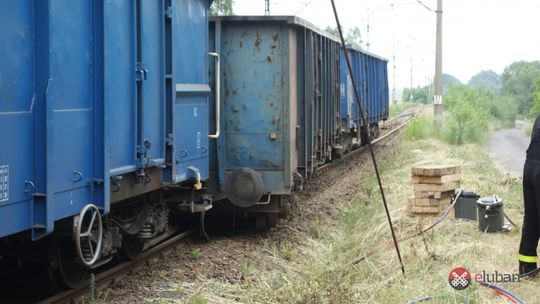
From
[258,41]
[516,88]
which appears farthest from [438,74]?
[516,88]

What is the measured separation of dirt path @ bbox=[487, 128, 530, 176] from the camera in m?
21.2

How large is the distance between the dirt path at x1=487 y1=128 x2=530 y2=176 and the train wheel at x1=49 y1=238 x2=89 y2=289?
46.1ft

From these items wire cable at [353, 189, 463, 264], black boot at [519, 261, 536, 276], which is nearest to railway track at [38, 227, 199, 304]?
wire cable at [353, 189, 463, 264]

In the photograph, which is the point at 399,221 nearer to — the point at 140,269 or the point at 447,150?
the point at 140,269

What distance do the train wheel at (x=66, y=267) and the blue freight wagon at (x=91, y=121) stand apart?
2cm

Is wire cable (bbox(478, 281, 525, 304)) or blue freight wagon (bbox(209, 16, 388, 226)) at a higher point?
blue freight wagon (bbox(209, 16, 388, 226))

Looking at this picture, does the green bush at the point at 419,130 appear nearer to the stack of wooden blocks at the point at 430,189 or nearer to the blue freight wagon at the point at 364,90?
the blue freight wagon at the point at 364,90

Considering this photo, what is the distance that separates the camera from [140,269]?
793 centimetres

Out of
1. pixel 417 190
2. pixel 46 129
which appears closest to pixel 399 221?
pixel 417 190

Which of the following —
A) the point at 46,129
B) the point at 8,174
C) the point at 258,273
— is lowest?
the point at 258,273

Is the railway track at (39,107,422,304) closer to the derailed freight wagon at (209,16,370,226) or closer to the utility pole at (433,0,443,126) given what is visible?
the derailed freight wagon at (209,16,370,226)

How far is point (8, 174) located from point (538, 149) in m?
4.85

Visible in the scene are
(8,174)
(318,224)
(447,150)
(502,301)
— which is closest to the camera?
(8,174)

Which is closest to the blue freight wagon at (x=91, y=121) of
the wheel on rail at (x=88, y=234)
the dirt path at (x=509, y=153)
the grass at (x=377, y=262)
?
the wheel on rail at (x=88, y=234)
